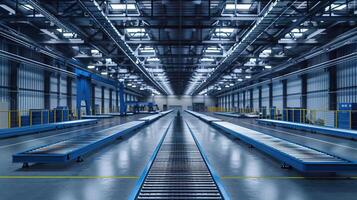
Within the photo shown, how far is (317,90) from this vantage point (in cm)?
2347

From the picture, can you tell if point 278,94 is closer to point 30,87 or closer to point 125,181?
point 30,87

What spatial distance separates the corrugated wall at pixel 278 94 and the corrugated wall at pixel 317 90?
7.61m

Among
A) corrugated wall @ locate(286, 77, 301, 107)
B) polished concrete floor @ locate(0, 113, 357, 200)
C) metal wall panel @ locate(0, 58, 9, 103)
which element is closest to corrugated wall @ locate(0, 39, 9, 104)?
metal wall panel @ locate(0, 58, 9, 103)

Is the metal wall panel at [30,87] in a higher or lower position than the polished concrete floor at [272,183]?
higher

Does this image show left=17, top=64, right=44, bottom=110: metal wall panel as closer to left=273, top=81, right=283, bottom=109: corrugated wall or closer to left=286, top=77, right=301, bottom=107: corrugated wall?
left=286, top=77, right=301, bottom=107: corrugated wall

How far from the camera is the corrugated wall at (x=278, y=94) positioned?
33159 mm

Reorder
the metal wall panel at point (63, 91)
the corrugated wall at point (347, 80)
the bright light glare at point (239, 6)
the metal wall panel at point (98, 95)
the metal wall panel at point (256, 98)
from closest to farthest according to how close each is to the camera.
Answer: the bright light glare at point (239, 6) → the corrugated wall at point (347, 80) → the metal wall panel at point (63, 91) → the metal wall panel at point (98, 95) → the metal wall panel at point (256, 98)

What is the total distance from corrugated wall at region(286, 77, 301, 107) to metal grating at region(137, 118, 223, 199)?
74.7ft

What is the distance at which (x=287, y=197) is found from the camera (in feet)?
15.5

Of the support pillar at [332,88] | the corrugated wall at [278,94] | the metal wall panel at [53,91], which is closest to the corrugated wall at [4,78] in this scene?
the metal wall panel at [53,91]

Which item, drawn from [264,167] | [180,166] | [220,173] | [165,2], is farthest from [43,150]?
[165,2]

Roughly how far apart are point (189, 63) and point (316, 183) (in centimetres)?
1870

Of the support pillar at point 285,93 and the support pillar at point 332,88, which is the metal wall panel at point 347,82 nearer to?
the support pillar at point 332,88

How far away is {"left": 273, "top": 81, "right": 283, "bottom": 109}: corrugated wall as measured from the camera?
33.2 metres
